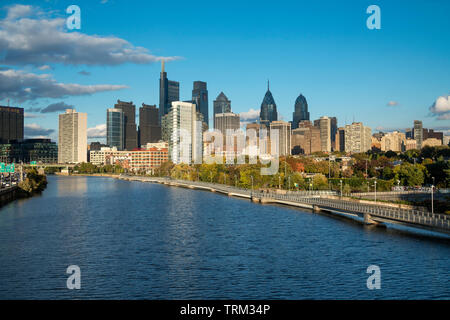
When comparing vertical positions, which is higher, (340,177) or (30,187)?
(340,177)

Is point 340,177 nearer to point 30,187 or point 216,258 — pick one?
point 30,187

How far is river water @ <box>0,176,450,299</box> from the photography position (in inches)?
1200

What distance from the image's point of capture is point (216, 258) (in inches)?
Answer: 1539

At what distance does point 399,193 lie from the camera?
8994cm

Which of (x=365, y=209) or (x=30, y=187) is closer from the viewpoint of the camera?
(x=365, y=209)

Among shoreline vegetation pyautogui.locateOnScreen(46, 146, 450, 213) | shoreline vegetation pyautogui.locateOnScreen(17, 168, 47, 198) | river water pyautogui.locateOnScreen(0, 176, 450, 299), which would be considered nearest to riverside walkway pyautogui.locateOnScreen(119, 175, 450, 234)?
river water pyautogui.locateOnScreen(0, 176, 450, 299)

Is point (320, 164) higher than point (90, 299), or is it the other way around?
point (320, 164)

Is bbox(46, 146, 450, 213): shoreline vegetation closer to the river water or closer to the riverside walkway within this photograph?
the riverside walkway

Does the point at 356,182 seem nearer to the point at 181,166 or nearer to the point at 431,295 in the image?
the point at 431,295

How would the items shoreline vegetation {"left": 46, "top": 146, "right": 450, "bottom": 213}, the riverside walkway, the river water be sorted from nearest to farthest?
the river water
the riverside walkway
shoreline vegetation {"left": 46, "top": 146, "right": 450, "bottom": 213}

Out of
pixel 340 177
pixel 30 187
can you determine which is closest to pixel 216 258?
pixel 340 177

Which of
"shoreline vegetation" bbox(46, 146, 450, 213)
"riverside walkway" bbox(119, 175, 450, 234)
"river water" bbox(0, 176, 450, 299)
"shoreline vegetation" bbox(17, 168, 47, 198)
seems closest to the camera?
"river water" bbox(0, 176, 450, 299)
